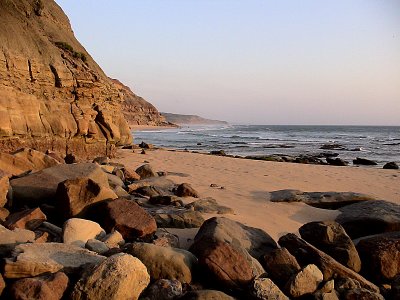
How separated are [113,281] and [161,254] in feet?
2.16

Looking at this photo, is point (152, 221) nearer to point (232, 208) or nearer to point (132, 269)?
point (132, 269)

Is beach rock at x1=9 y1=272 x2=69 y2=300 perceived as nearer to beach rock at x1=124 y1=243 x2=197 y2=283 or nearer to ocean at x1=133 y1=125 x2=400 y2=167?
beach rock at x1=124 y1=243 x2=197 y2=283

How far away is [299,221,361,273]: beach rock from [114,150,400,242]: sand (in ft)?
2.96

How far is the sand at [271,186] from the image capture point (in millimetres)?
6547

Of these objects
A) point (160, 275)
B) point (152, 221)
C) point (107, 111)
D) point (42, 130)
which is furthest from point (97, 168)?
point (107, 111)

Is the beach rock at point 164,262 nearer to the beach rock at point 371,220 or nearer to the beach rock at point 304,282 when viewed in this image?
the beach rock at point 304,282

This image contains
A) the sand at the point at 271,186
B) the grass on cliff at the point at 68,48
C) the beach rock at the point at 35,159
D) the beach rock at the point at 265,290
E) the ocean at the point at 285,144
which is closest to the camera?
the beach rock at the point at 265,290

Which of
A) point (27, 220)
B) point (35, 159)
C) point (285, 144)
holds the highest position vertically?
point (35, 159)

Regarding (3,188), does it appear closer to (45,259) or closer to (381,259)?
(45,259)

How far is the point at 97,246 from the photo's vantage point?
3.87 metres

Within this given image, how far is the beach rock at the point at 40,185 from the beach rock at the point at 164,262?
Answer: 1.78 meters

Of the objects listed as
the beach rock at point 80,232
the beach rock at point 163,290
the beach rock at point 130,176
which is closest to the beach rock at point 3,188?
the beach rock at point 80,232

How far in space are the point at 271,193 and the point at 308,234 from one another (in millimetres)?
4078

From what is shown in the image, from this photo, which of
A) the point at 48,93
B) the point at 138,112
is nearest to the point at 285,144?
the point at 48,93
